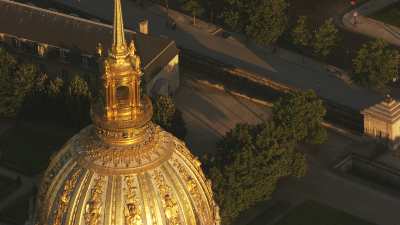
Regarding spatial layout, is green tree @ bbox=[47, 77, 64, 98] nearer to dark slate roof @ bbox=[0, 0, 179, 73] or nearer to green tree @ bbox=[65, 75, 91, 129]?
green tree @ bbox=[65, 75, 91, 129]

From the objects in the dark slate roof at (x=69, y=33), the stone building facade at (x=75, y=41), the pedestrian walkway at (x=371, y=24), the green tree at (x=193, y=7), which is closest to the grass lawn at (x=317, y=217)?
the stone building facade at (x=75, y=41)

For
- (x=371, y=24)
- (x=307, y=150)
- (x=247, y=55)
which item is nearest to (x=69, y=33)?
(x=247, y=55)

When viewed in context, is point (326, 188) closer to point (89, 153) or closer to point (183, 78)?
point (183, 78)

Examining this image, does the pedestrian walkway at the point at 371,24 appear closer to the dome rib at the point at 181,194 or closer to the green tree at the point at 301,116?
the green tree at the point at 301,116

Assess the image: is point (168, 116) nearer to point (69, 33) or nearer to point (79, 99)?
point (79, 99)

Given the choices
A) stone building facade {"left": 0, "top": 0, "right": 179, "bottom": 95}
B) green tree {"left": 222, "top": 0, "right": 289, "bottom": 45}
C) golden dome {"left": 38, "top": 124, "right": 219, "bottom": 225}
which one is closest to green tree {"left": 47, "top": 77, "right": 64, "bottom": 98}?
stone building facade {"left": 0, "top": 0, "right": 179, "bottom": 95}

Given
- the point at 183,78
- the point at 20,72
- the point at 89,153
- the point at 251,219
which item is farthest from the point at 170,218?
the point at 183,78
